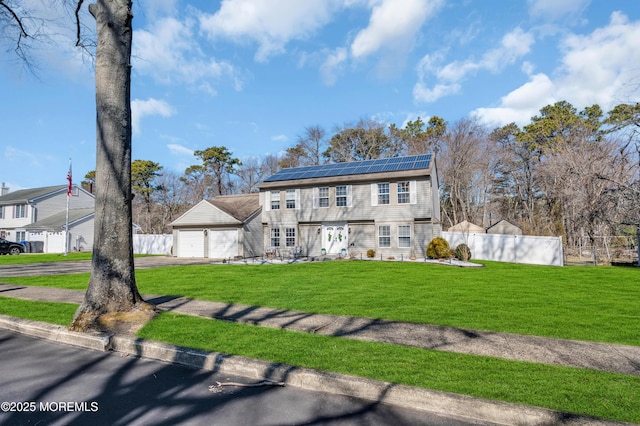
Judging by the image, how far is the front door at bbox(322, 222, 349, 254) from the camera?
74.0 feet

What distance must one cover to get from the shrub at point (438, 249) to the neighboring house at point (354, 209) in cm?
80

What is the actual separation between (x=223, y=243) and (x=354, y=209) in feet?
31.4

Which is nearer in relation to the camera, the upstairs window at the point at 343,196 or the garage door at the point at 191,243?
the upstairs window at the point at 343,196

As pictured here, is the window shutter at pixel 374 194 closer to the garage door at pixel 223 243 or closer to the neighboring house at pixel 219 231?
the neighboring house at pixel 219 231

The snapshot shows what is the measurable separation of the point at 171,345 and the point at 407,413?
319 cm

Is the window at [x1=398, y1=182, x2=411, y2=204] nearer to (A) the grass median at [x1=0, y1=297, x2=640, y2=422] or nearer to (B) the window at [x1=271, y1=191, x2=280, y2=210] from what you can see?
(B) the window at [x1=271, y1=191, x2=280, y2=210]

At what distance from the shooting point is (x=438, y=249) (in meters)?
19.0

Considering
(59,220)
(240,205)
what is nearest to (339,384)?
(240,205)

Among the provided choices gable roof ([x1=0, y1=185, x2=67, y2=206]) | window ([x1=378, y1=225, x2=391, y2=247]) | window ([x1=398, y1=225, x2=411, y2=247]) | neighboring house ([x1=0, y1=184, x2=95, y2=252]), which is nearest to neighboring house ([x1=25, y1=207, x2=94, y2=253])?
neighboring house ([x1=0, y1=184, x2=95, y2=252])

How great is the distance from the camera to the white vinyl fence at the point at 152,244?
1253 inches

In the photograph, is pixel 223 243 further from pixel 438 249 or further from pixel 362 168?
pixel 438 249

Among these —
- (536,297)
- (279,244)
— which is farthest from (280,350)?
(279,244)

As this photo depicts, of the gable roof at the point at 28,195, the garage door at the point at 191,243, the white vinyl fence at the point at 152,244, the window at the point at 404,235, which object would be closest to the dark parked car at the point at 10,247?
the gable roof at the point at 28,195

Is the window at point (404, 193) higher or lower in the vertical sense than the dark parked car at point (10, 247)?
higher
